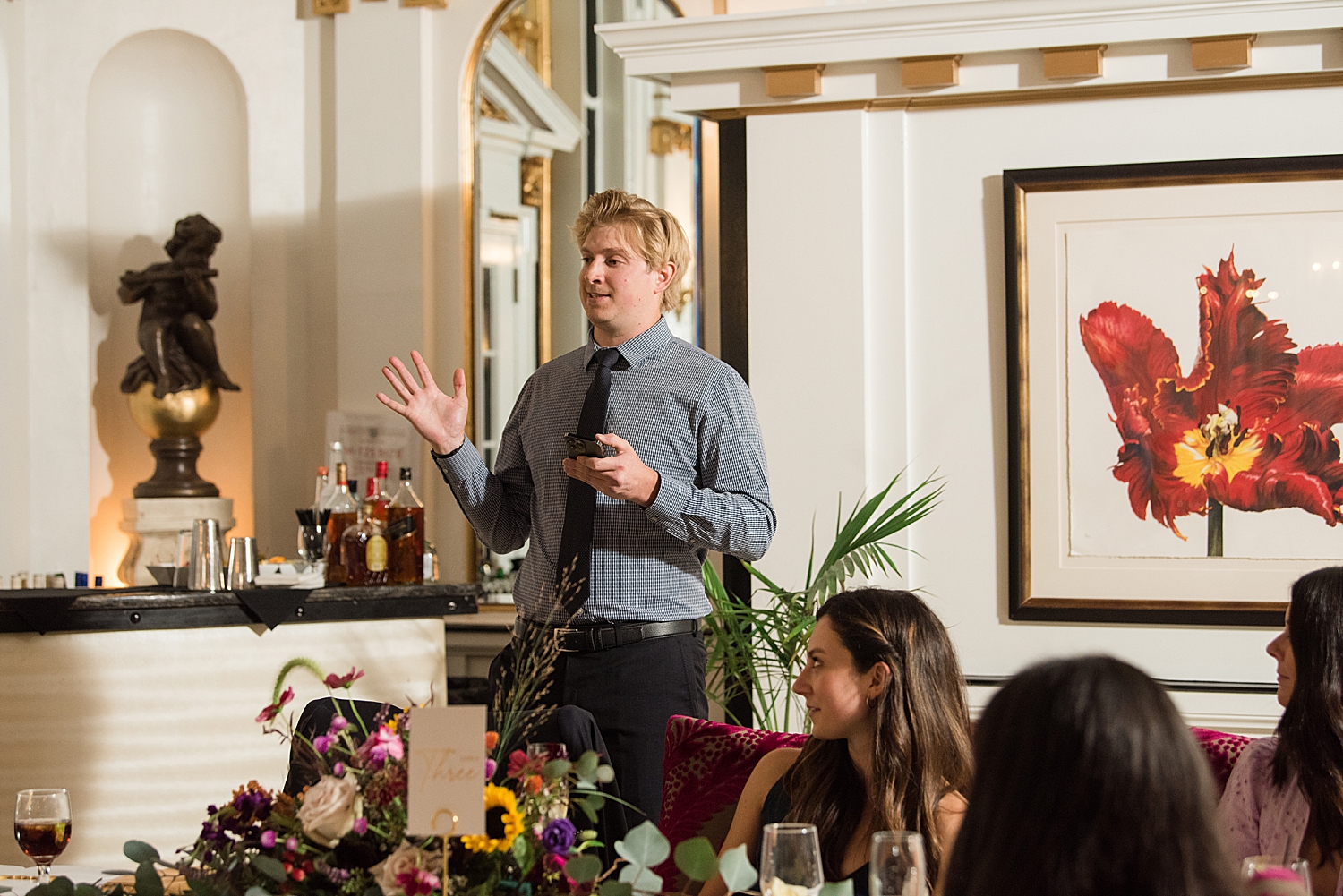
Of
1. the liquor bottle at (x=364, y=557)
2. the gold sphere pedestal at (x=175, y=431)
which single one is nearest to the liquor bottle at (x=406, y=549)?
the liquor bottle at (x=364, y=557)

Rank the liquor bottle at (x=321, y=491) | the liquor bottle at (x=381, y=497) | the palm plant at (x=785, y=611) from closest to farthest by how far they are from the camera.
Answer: the palm plant at (x=785, y=611) → the liquor bottle at (x=381, y=497) → the liquor bottle at (x=321, y=491)

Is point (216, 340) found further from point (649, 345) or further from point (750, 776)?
point (750, 776)

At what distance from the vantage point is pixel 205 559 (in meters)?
3.23

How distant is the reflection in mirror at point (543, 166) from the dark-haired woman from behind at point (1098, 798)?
3.85 metres

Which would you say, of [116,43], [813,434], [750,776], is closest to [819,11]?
[813,434]

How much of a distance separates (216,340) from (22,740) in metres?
2.14

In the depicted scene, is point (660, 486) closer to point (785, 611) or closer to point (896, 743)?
point (896, 743)

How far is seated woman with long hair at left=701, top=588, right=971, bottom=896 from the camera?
1778 millimetres

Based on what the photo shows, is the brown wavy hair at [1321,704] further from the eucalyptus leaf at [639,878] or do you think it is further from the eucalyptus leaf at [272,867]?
the eucalyptus leaf at [272,867]

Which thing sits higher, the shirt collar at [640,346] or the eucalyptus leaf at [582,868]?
the shirt collar at [640,346]

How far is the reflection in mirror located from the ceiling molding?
1.18 metres

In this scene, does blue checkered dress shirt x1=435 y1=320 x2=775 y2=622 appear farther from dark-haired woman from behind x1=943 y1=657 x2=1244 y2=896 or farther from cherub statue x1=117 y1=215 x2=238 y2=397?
cherub statue x1=117 y1=215 x2=238 y2=397

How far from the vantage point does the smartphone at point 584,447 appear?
A: 2.30 m

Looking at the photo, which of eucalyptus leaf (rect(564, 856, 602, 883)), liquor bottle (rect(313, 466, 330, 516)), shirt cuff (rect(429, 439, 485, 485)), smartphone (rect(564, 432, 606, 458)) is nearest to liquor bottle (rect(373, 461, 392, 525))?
liquor bottle (rect(313, 466, 330, 516))
